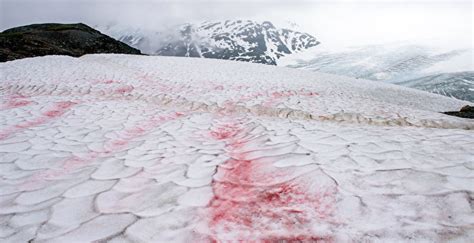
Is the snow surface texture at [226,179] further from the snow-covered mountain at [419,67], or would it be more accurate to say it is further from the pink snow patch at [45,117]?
the snow-covered mountain at [419,67]

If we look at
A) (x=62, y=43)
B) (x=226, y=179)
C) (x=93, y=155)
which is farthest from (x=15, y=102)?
(x=62, y=43)

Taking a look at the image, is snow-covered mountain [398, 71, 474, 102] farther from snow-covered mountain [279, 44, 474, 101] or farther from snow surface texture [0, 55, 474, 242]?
snow surface texture [0, 55, 474, 242]

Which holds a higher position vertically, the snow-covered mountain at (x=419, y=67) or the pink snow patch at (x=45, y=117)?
the pink snow patch at (x=45, y=117)

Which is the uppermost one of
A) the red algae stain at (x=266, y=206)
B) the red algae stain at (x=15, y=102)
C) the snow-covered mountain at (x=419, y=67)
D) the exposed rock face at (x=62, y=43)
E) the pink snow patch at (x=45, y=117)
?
the exposed rock face at (x=62, y=43)

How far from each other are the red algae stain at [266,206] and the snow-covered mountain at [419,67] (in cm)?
Answer: 9323

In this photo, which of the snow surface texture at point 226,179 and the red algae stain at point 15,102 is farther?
the red algae stain at point 15,102

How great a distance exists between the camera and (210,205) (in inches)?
98.0

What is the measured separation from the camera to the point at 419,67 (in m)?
88.1

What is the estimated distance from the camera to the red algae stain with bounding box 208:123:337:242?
2.10 metres

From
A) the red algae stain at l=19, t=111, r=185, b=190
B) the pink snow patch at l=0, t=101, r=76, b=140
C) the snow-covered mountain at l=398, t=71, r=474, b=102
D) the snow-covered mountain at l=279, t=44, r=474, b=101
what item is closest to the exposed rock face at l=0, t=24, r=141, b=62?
the pink snow patch at l=0, t=101, r=76, b=140

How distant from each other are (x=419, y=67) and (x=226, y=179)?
99077 millimetres

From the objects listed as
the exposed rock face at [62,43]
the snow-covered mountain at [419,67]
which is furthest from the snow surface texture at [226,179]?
the snow-covered mountain at [419,67]

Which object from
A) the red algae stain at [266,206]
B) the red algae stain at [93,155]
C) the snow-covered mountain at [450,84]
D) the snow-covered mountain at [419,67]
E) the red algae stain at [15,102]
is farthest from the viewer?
the snow-covered mountain at [419,67]

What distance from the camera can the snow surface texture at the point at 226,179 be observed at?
2.12 metres
